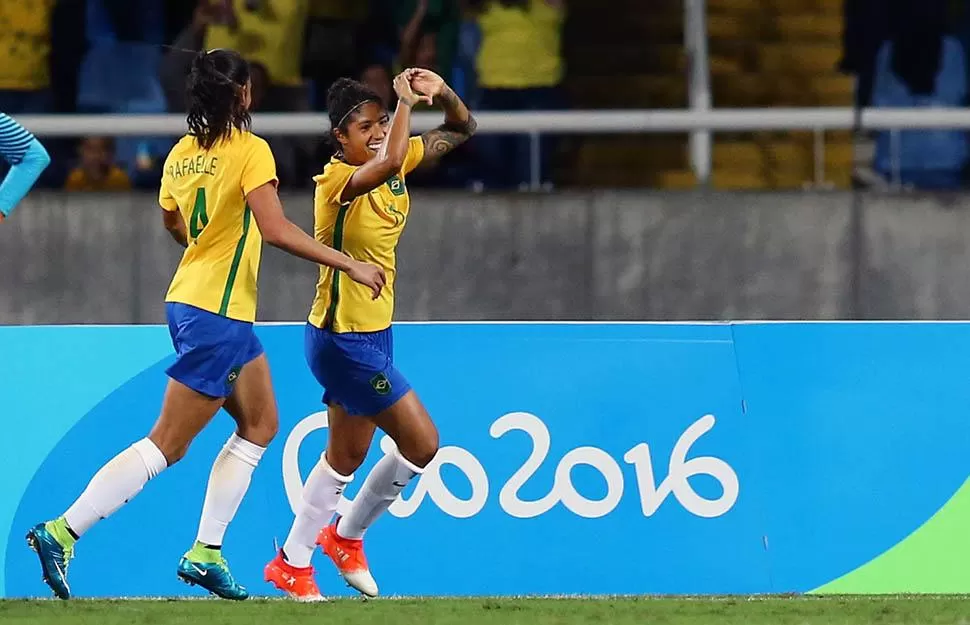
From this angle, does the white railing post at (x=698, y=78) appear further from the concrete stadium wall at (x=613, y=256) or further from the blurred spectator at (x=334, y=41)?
the blurred spectator at (x=334, y=41)

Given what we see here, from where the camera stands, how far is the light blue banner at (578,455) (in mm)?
7980

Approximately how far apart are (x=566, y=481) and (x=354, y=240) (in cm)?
128

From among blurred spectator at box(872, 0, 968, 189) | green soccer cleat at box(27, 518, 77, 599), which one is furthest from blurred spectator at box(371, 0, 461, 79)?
green soccer cleat at box(27, 518, 77, 599)

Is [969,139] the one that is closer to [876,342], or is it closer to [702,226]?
[702,226]

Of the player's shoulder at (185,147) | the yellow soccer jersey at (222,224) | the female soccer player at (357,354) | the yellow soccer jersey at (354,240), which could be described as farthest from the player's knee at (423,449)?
the player's shoulder at (185,147)

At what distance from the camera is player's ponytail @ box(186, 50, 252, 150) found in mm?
7242

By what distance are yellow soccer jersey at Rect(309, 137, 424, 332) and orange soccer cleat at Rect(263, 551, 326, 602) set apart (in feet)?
2.95

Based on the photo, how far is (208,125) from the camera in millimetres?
7281

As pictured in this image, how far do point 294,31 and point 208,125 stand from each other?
4.42 metres

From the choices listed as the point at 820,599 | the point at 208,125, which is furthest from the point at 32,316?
the point at 820,599

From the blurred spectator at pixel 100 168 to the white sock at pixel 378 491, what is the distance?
4.56 meters

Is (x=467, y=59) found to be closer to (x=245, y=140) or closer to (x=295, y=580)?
(x=245, y=140)

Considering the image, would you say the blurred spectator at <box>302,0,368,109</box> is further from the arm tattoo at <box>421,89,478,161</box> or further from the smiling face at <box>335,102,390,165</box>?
the smiling face at <box>335,102,390,165</box>

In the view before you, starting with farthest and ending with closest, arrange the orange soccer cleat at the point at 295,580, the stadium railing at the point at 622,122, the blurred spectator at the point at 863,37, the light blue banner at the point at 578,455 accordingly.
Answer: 1. the blurred spectator at the point at 863,37
2. the stadium railing at the point at 622,122
3. the light blue banner at the point at 578,455
4. the orange soccer cleat at the point at 295,580
